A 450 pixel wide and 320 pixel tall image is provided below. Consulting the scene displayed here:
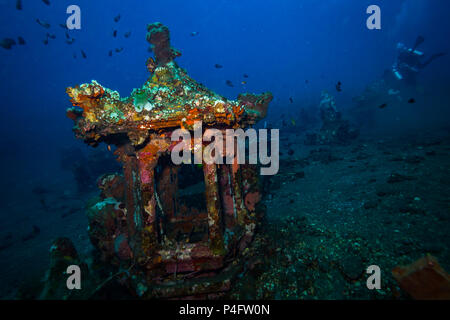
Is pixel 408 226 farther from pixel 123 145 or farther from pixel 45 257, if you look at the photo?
pixel 45 257

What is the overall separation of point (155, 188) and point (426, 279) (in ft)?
13.7

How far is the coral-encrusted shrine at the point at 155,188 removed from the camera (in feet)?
11.7

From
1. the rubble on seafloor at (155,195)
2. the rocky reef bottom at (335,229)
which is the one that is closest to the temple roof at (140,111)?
the rubble on seafloor at (155,195)

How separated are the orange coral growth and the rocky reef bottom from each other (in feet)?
2.62

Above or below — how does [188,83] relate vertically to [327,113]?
below

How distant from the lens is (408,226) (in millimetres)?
4867

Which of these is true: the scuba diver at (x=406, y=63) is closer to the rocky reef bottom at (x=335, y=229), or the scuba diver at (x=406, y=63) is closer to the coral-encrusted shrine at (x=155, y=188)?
the rocky reef bottom at (x=335, y=229)

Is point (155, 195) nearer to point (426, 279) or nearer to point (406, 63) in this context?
point (426, 279)

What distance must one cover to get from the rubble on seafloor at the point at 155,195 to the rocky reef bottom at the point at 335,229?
1.70 ft

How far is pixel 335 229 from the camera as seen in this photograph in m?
5.18

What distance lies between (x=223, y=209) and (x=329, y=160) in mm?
9247

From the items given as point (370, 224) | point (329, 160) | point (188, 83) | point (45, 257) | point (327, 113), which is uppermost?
point (327, 113)

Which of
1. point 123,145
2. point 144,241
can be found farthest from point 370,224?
point 123,145

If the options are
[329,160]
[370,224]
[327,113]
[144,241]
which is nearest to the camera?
[144,241]
